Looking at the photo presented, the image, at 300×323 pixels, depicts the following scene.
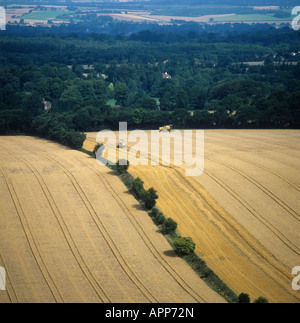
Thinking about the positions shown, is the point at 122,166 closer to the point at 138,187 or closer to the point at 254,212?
the point at 138,187

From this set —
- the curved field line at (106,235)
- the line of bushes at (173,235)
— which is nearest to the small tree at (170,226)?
the line of bushes at (173,235)

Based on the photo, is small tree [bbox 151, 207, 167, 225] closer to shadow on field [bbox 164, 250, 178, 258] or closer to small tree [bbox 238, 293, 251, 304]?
shadow on field [bbox 164, 250, 178, 258]

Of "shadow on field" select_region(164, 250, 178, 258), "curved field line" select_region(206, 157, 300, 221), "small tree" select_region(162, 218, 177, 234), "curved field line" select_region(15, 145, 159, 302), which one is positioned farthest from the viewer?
"curved field line" select_region(206, 157, 300, 221)

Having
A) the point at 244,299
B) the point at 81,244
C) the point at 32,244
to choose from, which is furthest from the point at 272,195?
the point at 32,244

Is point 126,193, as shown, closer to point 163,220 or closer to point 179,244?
point 163,220

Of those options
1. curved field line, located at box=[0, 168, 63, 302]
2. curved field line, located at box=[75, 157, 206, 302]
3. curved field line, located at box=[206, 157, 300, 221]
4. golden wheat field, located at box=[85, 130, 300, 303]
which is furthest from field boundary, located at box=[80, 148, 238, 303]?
curved field line, located at box=[206, 157, 300, 221]

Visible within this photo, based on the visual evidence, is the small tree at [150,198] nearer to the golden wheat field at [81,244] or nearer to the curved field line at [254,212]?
the golden wheat field at [81,244]

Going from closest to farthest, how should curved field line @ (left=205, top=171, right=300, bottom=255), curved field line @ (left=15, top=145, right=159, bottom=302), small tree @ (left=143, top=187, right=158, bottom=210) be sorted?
curved field line @ (left=15, top=145, right=159, bottom=302), curved field line @ (left=205, top=171, right=300, bottom=255), small tree @ (left=143, top=187, right=158, bottom=210)
